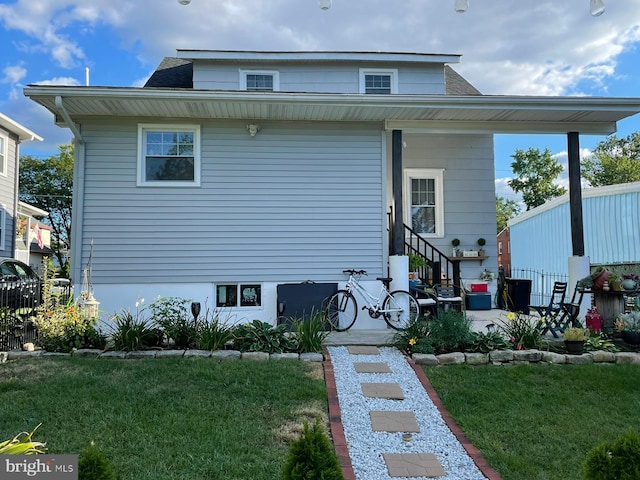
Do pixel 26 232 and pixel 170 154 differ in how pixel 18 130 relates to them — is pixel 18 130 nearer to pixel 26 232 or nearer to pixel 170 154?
pixel 26 232

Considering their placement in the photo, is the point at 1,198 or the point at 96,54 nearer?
the point at 96,54

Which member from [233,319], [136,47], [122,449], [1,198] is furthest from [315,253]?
[1,198]

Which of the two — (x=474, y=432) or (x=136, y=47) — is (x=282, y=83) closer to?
(x=136, y=47)

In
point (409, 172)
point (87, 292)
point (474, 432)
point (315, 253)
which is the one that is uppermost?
point (409, 172)

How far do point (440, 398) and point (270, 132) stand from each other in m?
5.22

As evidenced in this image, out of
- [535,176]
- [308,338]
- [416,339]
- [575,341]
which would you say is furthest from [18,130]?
[535,176]

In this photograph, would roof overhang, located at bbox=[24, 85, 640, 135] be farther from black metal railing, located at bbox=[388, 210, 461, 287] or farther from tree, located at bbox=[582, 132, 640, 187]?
tree, located at bbox=[582, 132, 640, 187]

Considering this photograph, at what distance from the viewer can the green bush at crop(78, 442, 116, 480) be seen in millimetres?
1582

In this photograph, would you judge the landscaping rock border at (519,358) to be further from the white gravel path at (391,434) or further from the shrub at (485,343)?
the white gravel path at (391,434)

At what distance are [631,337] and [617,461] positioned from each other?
4856 millimetres

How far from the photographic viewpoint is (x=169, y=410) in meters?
3.76

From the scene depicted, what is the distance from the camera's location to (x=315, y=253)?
764 cm

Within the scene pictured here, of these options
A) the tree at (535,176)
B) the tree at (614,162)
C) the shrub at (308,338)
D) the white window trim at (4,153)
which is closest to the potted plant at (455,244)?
the shrub at (308,338)

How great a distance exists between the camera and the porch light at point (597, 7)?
16.4 ft
